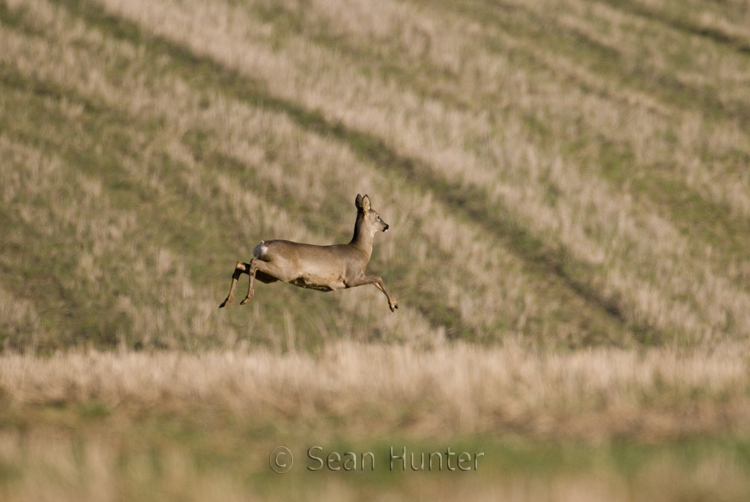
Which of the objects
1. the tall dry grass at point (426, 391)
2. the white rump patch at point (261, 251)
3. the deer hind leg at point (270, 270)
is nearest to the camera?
the deer hind leg at point (270, 270)

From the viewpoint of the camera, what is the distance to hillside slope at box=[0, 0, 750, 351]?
14.8 m

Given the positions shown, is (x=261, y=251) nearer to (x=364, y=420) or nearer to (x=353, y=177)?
(x=364, y=420)

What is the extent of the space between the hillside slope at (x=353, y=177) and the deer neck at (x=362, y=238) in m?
5.41

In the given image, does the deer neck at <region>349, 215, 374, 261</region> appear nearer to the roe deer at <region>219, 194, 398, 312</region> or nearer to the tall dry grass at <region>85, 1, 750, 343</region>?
the roe deer at <region>219, 194, 398, 312</region>

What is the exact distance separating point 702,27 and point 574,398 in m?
30.4

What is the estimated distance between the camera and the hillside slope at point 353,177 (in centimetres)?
1481

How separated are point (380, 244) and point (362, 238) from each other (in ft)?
32.9

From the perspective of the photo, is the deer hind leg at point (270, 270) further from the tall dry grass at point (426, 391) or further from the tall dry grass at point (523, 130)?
the tall dry grass at point (523, 130)

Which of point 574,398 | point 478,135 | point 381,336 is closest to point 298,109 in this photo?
point 478,135

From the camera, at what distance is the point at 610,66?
30.0 meters

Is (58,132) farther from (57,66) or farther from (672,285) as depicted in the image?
(672,285)

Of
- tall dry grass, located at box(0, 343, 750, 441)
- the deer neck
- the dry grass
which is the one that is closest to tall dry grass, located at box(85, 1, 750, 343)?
tall dry grass, located at box(0, 343, 750, 441)

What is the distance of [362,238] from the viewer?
23.5 ft

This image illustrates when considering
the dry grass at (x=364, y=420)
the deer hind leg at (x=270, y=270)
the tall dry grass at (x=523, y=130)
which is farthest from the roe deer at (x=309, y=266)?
the tall dry grass at (x=523, y=130)
